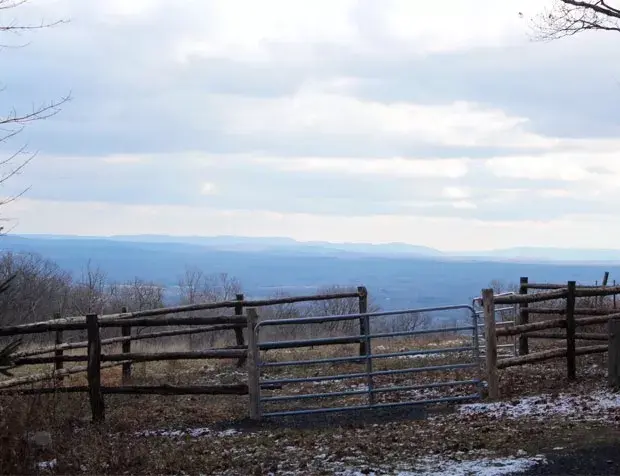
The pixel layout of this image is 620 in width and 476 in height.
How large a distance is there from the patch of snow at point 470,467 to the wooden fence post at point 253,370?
129 inches

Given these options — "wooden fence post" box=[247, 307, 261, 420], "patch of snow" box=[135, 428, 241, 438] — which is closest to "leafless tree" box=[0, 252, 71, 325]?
"wooden fence post" box=[247, 307, 261, 420]

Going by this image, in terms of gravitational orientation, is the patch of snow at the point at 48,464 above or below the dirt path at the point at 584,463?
above

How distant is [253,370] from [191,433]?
119 cm

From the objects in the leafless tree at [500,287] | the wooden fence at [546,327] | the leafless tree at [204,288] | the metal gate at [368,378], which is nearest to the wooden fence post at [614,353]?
the wooden fence at [546,327]

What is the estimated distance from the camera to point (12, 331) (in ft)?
33.9

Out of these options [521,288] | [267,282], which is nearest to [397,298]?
[267,282]

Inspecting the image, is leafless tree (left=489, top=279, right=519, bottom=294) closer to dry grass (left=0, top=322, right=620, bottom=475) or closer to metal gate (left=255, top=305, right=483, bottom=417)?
metal gate (left=255, top=305, right=483, bottom=417)

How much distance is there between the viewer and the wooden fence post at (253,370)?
10.3 metres

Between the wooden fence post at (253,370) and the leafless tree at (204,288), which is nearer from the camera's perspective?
the wooden fence post at (253,370)

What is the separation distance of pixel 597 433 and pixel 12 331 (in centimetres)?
703

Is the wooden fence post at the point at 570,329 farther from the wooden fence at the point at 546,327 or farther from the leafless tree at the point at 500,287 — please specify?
the leafless tree at the point at 500,287

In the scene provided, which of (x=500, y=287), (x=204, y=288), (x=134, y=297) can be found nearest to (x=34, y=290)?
(x=134, y=297)

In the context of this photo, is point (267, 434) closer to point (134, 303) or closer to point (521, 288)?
point (521, 288)

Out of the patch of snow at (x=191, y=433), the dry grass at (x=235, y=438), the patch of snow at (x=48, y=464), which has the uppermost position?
the patch of snow at (x=48, y=464)
